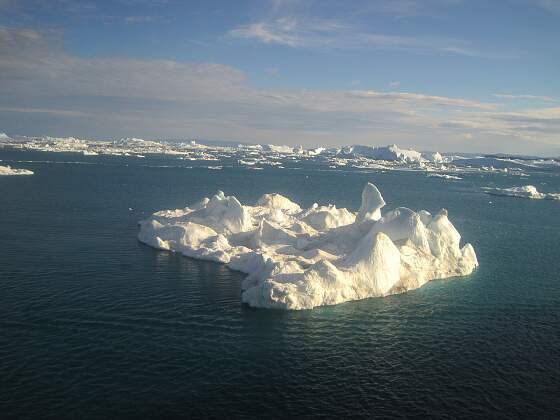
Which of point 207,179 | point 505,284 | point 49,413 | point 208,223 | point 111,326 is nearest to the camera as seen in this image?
point 49,413

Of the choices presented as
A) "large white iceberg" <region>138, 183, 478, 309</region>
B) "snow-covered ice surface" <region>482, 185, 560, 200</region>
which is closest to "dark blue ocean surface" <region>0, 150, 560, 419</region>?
"large white iceberg" <region>138, 183, 478, 309</region>

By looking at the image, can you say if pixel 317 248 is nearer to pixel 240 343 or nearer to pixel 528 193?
pixel 240 343

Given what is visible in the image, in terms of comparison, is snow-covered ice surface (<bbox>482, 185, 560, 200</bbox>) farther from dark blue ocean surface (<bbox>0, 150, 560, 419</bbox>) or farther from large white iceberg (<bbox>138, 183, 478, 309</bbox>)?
large white iceberg (<bbox>138, 183, 478, 309</bbox>)

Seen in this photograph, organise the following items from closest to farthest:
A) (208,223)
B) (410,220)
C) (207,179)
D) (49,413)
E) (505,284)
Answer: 1. (49,413)
2. (505,284)
3. (410,220)
4. (208,223)
5. (207,179)

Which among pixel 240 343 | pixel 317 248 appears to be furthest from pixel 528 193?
pixel 240 343

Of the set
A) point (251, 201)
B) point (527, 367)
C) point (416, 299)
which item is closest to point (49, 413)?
point (527, 367)

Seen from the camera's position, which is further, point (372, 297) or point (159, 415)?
point (372, 297)

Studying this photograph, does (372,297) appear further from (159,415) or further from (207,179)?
(207,179)
